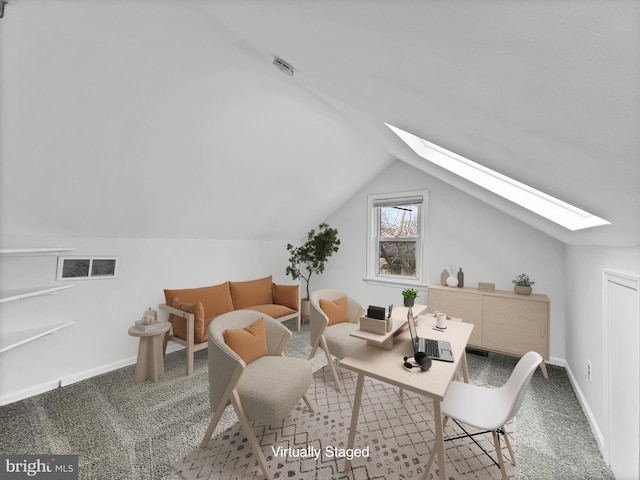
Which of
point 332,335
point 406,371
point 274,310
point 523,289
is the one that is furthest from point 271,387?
point 523,289

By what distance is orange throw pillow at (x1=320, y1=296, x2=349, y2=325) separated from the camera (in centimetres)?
334

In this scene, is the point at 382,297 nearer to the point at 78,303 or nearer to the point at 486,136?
the point at 486,136

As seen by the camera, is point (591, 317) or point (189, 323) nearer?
point (591, 317)

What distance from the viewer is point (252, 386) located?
2000 mm

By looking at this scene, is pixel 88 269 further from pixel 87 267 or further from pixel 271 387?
pixel 271 387

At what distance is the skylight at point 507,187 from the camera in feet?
7.11

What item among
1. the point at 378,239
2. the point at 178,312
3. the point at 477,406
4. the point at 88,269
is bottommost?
the point at 477,406

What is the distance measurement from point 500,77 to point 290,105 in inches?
101

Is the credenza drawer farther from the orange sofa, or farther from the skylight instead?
the orange sofa

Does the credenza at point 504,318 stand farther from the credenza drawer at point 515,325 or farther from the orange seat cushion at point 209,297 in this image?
the orange seat cushion at point 209,297

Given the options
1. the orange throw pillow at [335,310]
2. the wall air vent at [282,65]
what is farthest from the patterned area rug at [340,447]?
the wall air vent at [282,65]

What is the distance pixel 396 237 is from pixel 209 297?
141 inches

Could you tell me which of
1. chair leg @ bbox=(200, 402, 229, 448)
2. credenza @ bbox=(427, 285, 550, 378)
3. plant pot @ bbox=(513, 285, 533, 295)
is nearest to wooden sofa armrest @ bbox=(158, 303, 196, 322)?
chair leg @ bbox=(200, 402, 229, 448)

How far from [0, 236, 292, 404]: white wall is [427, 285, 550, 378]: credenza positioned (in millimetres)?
4055
